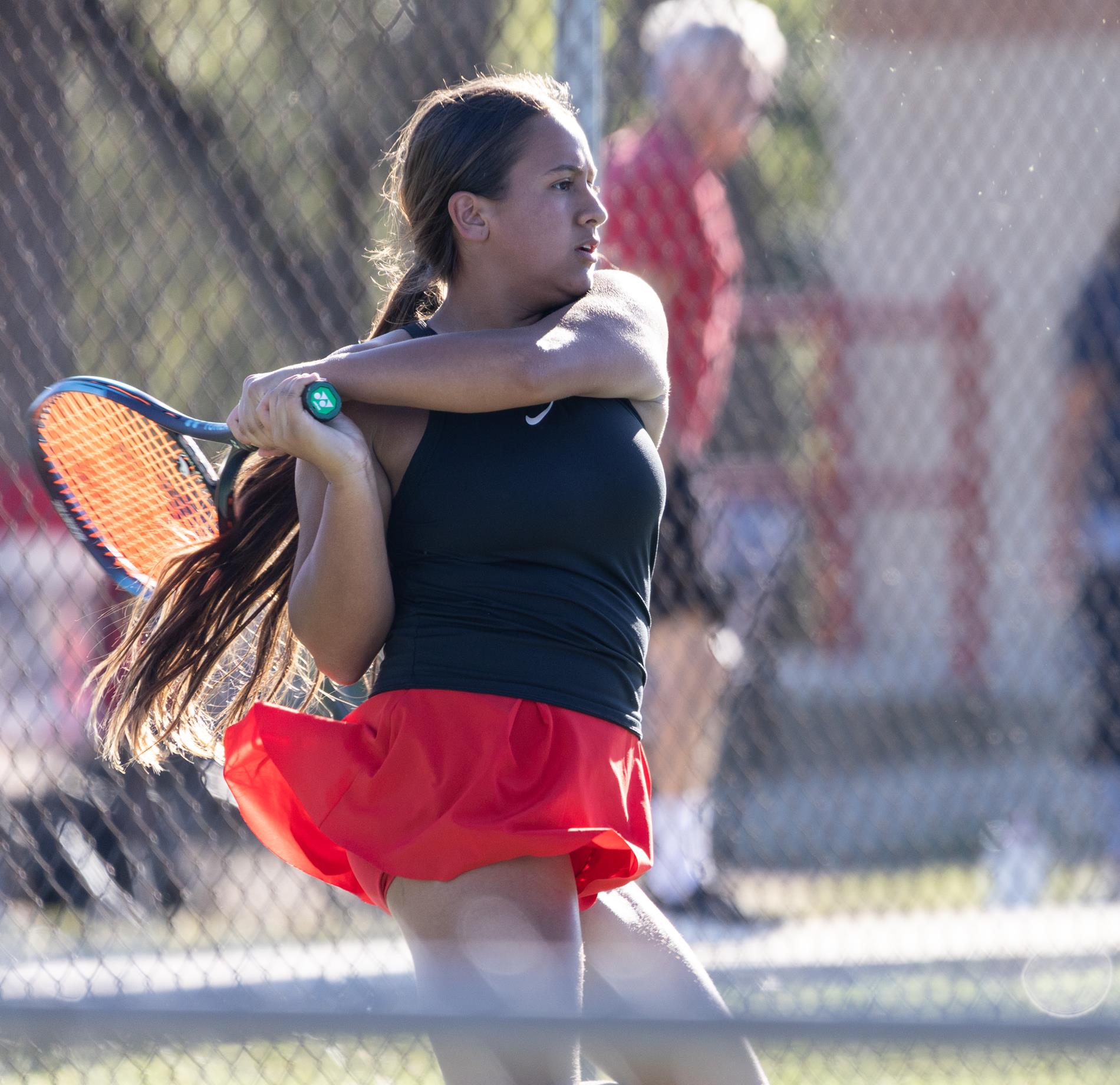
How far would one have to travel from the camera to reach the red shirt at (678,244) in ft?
12.3

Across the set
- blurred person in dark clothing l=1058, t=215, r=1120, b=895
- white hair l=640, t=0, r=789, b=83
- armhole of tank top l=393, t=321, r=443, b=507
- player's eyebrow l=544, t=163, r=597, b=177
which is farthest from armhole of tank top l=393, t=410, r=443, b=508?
blurred person in dark clothing l=1058, t=215, r=1120, b=895

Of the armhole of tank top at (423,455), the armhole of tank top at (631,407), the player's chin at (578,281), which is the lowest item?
the armhole of tank top at (631,407)

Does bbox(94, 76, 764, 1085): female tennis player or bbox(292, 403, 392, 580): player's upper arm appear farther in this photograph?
bbox(292, 403, 392, 580): player's upper arm

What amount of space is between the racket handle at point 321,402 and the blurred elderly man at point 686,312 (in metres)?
1.97

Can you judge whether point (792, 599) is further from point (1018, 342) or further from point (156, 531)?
point (156, 531)

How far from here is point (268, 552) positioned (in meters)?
2.12

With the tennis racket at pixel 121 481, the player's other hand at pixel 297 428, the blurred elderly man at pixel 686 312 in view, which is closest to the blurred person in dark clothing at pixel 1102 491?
the blurred elderly man at pixel 686 312

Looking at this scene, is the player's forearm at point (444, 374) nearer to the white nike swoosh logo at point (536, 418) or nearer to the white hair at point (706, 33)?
the white nike swoosh logo at point (536, 418)

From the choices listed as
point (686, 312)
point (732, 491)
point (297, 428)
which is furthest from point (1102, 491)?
point (297, 428)

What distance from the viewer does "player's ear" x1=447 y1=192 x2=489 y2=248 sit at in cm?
196

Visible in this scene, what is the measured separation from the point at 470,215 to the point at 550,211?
0.35 feet

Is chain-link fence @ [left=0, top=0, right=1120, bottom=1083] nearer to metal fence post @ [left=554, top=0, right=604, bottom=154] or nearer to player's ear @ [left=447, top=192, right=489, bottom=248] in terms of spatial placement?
metal fence post @ [left=554, top=0, right=604, bottom=154]

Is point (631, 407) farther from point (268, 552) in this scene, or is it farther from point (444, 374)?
point (268, 552)

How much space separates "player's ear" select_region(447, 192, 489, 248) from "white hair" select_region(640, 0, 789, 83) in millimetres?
1989
